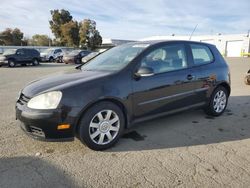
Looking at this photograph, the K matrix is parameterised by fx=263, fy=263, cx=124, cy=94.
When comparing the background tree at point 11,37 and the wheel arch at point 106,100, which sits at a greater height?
the background tree at point 11,37

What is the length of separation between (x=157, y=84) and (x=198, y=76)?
3.70 ft

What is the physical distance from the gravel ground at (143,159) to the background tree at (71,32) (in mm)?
44030

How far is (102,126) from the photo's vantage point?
3830mm

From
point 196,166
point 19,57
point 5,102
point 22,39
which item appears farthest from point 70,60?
point 22,39

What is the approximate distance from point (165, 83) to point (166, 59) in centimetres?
46

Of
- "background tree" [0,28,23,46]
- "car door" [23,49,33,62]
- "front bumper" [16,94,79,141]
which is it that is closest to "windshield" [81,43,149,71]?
"front bumper" [16,94,79,141]

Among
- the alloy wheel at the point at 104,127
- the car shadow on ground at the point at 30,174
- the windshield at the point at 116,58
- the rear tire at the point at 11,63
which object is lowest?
the car shadow on ground at the point at 30,174

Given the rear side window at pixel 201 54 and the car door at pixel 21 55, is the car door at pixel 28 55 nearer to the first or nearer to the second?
the car door at pixel 21 55

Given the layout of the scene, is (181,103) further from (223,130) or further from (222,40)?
(222,40)

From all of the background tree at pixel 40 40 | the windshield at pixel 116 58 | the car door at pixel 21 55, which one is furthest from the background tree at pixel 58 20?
the windshield at pixel 116 58

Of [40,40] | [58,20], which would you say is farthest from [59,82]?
[40,40]

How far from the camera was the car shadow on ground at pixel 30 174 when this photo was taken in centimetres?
296

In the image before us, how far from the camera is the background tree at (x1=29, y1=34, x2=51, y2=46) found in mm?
59812

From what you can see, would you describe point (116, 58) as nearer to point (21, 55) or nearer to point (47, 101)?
point (47, 101)
